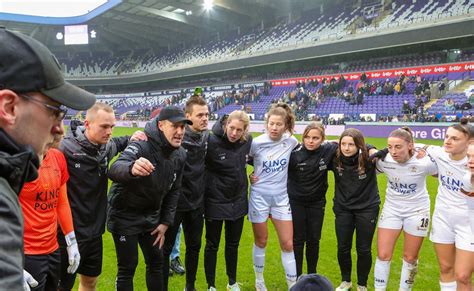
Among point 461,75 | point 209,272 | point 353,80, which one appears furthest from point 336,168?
point 353,80

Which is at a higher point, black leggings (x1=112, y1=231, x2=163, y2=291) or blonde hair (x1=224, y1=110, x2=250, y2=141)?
blonde hair (x1=224, y1=110, x2=250, y2=141)

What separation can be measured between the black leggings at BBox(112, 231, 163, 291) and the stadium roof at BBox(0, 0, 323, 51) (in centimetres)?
4018

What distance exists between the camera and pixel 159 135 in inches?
146

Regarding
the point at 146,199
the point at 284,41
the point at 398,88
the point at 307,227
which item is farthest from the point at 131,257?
the point at 284,41

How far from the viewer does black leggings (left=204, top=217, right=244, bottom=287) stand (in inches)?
183

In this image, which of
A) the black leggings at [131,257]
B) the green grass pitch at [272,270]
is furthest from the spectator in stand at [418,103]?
the black leggings at [131,257]

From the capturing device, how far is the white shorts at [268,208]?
4.71 m

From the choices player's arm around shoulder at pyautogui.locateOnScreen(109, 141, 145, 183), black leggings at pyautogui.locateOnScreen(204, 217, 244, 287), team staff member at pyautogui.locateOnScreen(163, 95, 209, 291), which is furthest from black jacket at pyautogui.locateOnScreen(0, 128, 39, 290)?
black leggings at pyautogui.locateOnScreen(204, 217, 244, 287)

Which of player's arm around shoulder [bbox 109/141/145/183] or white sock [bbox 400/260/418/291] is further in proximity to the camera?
white sock [bbox 400/260/418/291]

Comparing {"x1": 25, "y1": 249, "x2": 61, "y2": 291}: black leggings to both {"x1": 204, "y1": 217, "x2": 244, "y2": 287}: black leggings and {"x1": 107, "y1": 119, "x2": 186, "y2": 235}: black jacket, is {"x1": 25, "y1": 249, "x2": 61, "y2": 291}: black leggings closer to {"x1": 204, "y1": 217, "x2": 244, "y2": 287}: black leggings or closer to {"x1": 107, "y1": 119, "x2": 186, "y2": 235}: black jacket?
{"x1": 107, "y1": 119, "x2": 186, "y2": 235}: black jacket

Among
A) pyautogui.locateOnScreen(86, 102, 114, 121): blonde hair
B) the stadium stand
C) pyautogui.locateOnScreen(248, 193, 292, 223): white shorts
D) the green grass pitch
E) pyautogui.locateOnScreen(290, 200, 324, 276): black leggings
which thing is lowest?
the green grass pitch

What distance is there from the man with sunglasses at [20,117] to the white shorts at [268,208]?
11.9 feet

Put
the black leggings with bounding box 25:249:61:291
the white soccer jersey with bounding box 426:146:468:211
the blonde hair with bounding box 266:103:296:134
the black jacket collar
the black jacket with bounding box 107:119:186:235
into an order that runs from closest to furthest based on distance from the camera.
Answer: the black jacket collar < the black leggings with bounding box 25:249:61:291 < the black jacket with bounding box 107:119:186:235 < the white soccer jersey with bounding box 426:146:468:211 < the blonde hair with bounding box 266:103:296:134

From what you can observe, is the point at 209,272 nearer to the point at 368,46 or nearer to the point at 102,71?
the point at 368,46
